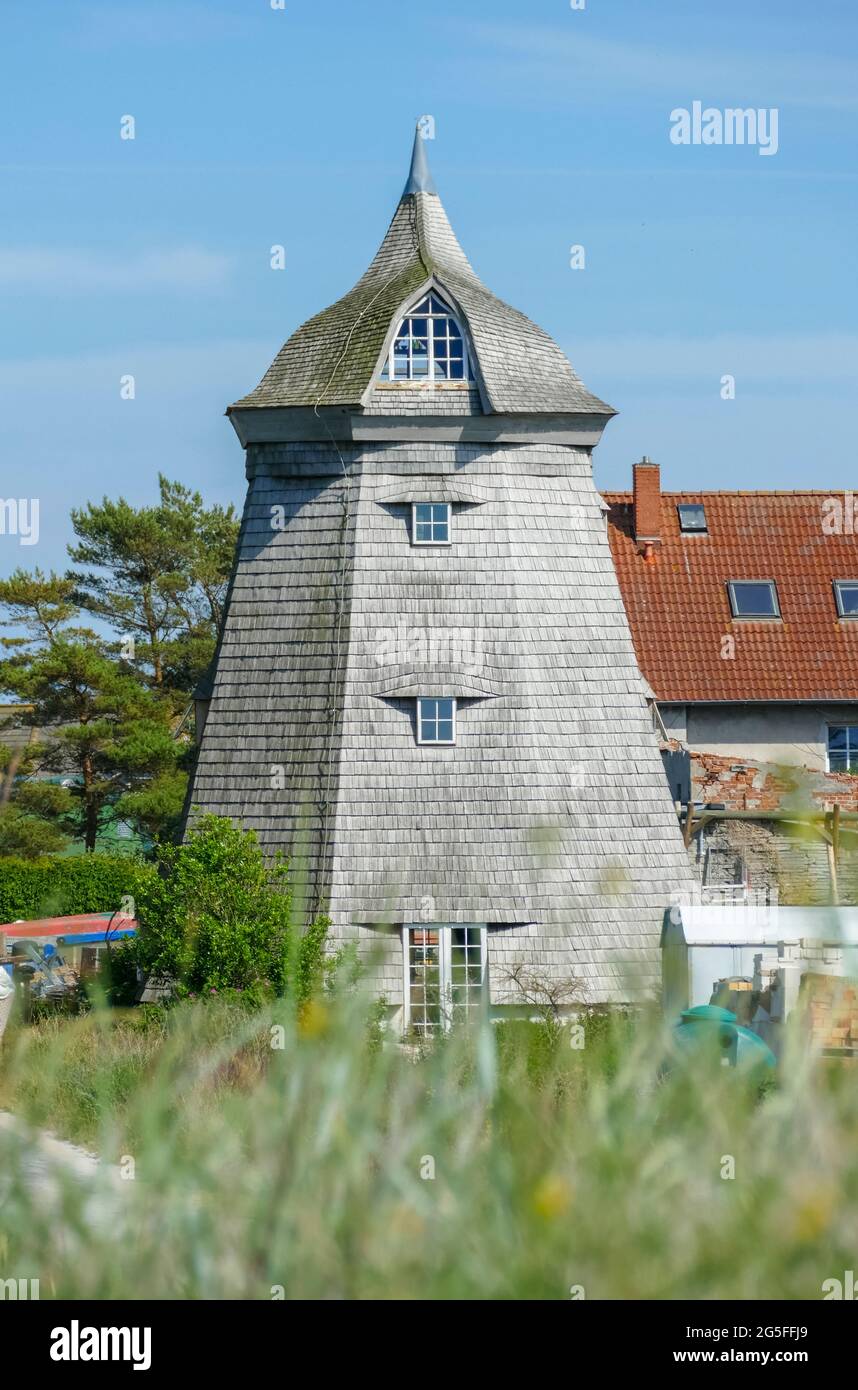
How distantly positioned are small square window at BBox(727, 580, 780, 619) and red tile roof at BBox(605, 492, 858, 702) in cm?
14

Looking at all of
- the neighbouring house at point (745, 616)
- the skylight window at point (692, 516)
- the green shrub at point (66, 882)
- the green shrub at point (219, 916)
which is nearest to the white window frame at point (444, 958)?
the green shrub at point (219, 916)

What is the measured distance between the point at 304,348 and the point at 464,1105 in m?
21.0

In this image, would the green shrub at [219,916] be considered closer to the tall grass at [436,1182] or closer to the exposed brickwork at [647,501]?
the tall grass at [436,1182]

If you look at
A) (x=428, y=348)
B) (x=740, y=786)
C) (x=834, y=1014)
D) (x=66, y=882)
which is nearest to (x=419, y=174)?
(x=428, y=348)

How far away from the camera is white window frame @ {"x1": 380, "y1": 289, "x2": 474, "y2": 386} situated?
2298 centimetres

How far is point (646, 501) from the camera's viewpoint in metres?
34.4

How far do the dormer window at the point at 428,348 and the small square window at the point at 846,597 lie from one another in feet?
42.8

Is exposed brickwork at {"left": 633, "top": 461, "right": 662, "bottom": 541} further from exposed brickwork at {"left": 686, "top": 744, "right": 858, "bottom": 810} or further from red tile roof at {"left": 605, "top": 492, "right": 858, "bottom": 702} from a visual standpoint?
exposed brickwork at {"left": 686, "top": 744, "right": 858, "bottom": 810}

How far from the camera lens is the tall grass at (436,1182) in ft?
11.2

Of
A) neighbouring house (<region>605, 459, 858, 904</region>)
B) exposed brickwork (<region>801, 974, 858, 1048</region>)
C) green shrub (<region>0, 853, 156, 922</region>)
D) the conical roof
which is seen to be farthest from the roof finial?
exposed brickwork (<region>801, 974, 858, 1048</region>)

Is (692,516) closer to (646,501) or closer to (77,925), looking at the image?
(646,501)

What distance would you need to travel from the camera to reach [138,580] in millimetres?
49031
